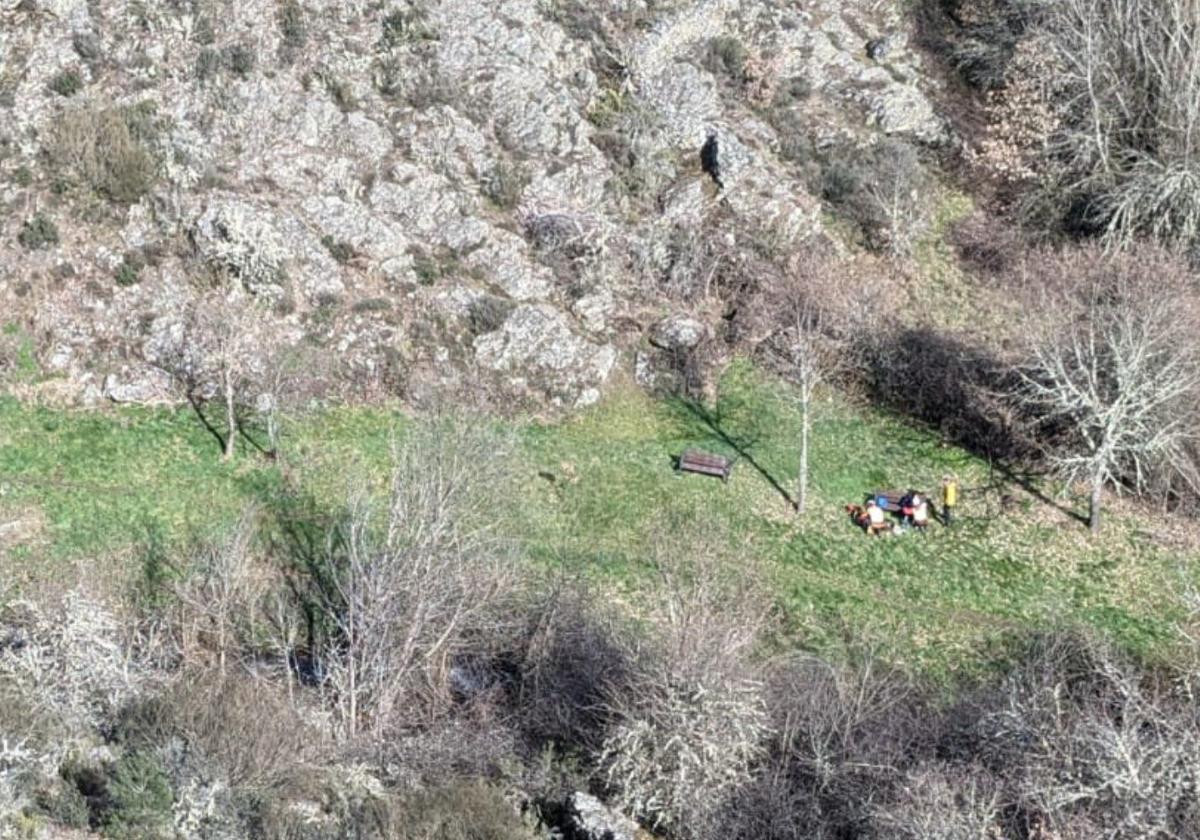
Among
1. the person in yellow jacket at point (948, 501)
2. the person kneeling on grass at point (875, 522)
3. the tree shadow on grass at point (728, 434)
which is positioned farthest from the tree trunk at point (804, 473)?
the person in yellow jacket at point (948, 501)

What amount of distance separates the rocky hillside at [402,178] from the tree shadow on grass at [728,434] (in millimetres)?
1736

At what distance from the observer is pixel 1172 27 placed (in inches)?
1606

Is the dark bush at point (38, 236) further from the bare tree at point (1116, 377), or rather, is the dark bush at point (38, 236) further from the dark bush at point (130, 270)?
the bare tree at point (1116, 377)

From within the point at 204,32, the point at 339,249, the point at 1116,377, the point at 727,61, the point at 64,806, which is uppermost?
the point at 204,32

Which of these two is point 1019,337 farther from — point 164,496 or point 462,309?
point 164,496

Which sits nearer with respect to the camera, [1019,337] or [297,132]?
[1019,337]

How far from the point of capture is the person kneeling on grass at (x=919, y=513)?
3319 centimetres

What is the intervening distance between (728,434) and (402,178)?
43.3 feet

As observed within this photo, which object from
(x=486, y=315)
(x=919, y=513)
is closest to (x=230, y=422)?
(x=486, y=315)

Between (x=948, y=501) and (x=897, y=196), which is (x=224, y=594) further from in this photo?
(x=897, y=196)

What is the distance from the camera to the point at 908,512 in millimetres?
33312

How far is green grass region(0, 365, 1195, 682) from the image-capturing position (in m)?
30.5

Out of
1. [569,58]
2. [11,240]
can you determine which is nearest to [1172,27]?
[569,58]

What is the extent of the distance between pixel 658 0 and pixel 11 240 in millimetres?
23561
